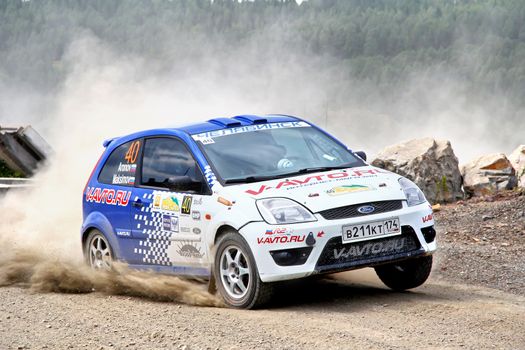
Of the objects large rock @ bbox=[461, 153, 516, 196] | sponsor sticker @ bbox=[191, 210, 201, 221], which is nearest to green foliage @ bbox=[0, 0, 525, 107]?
large rock @ bbox=[461, 153, 516, 196]

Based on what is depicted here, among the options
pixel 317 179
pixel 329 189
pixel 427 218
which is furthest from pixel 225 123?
pixel 427 218

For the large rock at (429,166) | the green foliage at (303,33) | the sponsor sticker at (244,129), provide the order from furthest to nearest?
the green foliage at (303,33)
the large rock at (429,166)
the sponsor sticker at (244,129)

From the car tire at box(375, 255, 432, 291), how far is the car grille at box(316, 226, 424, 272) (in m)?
0.42

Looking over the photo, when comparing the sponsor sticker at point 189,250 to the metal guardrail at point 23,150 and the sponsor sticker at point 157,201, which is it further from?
the metal guardrail at point 23,150

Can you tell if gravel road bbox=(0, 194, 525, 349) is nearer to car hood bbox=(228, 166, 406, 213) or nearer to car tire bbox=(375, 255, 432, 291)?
car tire bbox=(375, 255, 432, 291)

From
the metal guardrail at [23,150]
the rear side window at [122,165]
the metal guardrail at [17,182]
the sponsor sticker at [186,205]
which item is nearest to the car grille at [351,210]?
the sponsor sticker at [186,205]

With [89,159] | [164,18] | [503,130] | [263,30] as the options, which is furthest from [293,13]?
[89,159]

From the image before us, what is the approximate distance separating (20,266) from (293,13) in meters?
48.2

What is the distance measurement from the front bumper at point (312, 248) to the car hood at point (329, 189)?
0.15 metres

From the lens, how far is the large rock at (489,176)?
49.0ft

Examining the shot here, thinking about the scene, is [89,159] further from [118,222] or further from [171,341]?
[171,341]

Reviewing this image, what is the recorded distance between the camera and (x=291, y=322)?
7.01 meters

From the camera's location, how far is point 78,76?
149ft

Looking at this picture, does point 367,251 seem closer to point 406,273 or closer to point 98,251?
point 406,273
